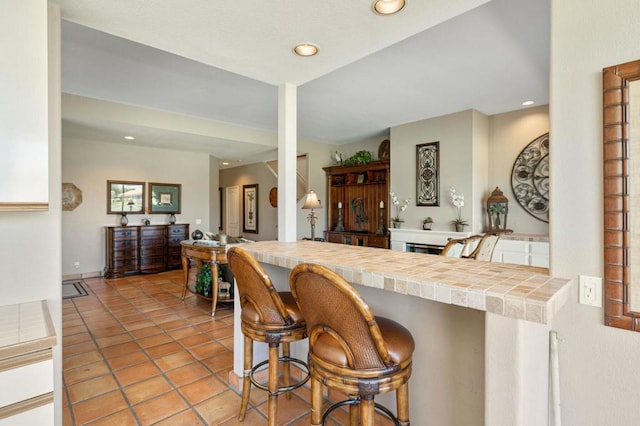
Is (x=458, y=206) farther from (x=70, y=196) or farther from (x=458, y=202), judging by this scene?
(x=70, y=196)

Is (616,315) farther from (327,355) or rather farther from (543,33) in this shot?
(543,33)

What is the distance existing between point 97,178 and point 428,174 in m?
6.09

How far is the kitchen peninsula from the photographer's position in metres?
1.02

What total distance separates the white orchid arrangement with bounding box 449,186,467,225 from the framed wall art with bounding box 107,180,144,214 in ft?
19.4

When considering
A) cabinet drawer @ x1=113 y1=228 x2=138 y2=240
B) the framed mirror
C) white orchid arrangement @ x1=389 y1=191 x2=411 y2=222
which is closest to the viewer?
the framed mirror

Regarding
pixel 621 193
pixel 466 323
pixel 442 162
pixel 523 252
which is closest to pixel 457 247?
pixel 466 323

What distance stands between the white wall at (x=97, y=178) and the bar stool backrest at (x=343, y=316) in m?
6.20

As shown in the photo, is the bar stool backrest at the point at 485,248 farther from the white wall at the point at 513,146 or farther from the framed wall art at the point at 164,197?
the framed wall art at the point at 164,197

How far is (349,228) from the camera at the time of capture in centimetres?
672

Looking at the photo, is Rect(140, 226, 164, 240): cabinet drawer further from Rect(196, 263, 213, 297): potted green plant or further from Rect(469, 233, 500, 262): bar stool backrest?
Rect(469, 233, 500, 262): bar stool backrest

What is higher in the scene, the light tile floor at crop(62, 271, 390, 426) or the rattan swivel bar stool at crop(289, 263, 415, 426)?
the rattan swivel bar stool at crop(289, 263, 415, 426)

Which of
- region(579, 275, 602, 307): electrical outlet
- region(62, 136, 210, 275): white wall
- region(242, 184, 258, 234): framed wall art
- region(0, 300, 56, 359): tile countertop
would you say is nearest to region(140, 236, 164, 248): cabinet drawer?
region(62, 136, 210, 275): white wall

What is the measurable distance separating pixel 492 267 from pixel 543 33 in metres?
Answer: 2.34

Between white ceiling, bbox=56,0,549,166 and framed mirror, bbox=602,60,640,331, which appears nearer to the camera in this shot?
framed mirror, bbox=602,60,640,331
